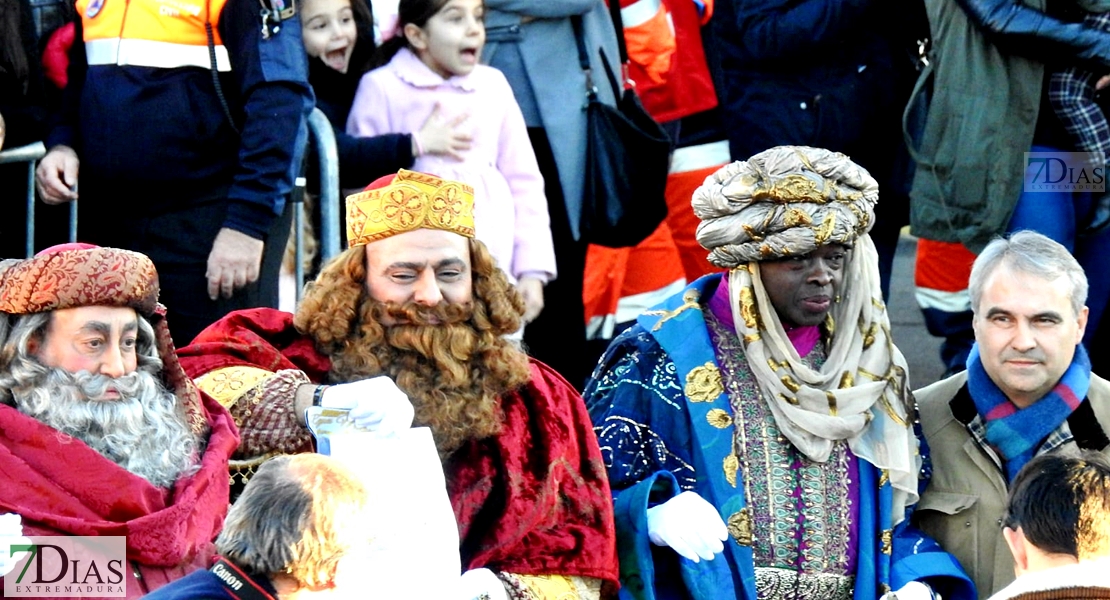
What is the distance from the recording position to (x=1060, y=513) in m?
4.16

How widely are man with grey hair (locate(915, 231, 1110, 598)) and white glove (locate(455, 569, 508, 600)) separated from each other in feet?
4.46

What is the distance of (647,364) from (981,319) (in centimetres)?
96

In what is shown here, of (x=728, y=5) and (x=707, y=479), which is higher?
(x=728, y=5)

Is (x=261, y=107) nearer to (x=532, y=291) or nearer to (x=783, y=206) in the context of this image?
(x=532, y=291)

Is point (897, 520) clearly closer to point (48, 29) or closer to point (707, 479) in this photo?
point (707, 479)

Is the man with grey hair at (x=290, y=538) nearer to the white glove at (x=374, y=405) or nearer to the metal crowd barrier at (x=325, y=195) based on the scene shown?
the white glove at (x=374, y=405)

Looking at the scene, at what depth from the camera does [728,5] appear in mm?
7781

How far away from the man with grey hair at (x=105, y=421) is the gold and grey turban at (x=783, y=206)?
1600 mm

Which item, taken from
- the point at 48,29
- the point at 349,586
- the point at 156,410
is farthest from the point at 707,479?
the point at 48,29


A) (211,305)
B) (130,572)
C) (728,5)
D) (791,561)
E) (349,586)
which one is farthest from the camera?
(728,5)

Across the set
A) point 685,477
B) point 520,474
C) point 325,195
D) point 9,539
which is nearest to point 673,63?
point 325,195

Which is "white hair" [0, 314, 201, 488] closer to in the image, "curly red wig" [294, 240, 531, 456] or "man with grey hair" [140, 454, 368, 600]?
"curly red wig" [294, 240, 531, 456]

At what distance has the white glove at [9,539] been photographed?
437cm

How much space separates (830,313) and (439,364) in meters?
1.19
